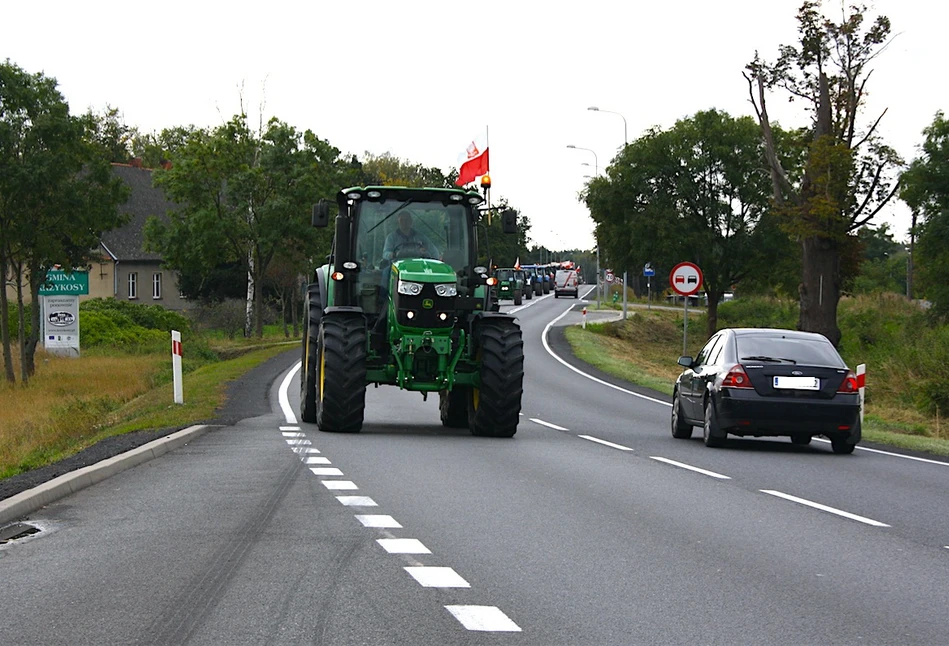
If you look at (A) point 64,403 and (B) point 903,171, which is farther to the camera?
(B) point 903,171

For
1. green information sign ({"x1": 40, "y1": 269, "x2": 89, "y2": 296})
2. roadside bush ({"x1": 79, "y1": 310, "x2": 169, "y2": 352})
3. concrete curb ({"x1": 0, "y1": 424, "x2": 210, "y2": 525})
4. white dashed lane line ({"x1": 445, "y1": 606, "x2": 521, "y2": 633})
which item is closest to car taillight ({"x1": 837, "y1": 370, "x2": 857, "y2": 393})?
concrete curb ({"x1": 0, "y1": 424, "x2": 210, "y2": 525})

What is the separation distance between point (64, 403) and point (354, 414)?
14.4 m

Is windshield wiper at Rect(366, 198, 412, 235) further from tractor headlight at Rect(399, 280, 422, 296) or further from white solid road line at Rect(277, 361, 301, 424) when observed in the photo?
white solid road line at Rect(277, 361, 301, 424)

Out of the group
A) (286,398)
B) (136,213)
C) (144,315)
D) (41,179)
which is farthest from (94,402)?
(136,213)

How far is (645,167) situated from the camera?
6347 centimetres

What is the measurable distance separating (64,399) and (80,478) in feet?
69.2

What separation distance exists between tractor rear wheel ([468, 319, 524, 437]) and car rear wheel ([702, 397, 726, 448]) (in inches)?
91.7

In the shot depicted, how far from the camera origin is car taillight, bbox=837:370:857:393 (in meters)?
16.5

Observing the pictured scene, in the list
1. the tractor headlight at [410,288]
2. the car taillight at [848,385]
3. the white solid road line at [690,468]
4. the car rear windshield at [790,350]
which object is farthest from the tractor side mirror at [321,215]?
the car taillight at [848,385]

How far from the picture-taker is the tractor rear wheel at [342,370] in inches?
684

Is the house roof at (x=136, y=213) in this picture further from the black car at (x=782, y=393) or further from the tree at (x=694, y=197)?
the black car at (x=782, y=393)

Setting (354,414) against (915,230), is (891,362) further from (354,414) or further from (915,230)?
(354,414)

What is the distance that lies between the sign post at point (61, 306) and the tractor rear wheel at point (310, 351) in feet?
75.2

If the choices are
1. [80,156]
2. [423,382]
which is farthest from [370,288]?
[80,156]
